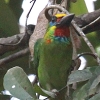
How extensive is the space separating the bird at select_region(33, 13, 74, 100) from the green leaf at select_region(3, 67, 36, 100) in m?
0.49

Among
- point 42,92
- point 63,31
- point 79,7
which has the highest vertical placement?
point 42,92

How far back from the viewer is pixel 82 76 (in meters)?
1.13

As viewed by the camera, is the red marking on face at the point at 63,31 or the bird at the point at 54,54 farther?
the red marking on face at the point at 63,31

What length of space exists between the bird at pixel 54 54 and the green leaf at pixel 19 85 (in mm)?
489

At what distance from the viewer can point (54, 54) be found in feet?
5.84

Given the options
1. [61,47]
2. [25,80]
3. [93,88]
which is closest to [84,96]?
[93,88]

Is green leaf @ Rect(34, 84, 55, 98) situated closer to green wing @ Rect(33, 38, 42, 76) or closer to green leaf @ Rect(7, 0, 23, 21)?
green wing @ Rect(33, 38, 42, 76)

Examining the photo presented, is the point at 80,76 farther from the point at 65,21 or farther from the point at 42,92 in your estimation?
the point at 65,21

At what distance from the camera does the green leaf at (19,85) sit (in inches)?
44.2

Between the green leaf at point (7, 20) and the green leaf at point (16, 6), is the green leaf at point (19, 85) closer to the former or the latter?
the green leaf at point (7, 20)

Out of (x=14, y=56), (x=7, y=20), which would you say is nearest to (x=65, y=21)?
(x=14, y=56)

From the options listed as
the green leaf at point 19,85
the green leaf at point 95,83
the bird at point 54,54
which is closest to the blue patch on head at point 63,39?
the bird at point 54,54

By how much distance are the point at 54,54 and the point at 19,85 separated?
0.62 metres

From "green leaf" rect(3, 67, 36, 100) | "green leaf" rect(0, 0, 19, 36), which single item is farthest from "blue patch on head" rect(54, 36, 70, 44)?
"green leaf" rect(3, 67, 36, 100)
